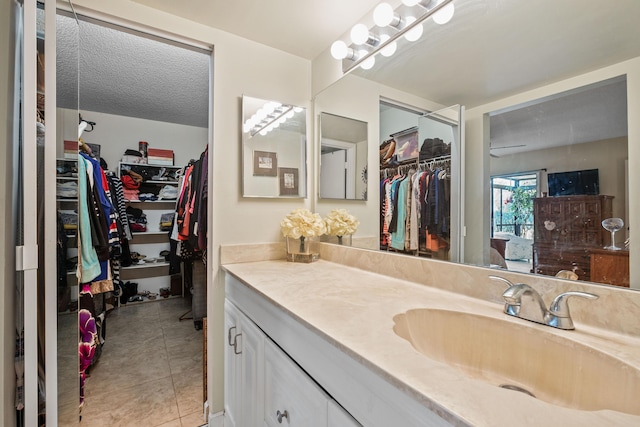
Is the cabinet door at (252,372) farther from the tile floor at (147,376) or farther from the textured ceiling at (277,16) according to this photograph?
the textured ceiling at (277,16)

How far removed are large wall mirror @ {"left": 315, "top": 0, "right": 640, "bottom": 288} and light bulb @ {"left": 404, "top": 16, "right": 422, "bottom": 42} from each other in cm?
4

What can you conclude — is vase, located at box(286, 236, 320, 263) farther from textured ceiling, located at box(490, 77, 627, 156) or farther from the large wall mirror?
textured ceiling, located at box(490, 77, 627, 156)

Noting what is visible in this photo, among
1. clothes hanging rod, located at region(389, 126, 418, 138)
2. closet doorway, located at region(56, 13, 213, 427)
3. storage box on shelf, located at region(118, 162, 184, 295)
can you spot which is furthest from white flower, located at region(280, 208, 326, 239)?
storage box on shelf, located at region(118, 162, 184, 295)

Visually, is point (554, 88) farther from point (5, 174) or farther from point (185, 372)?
point (185, 372)

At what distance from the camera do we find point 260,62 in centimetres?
167

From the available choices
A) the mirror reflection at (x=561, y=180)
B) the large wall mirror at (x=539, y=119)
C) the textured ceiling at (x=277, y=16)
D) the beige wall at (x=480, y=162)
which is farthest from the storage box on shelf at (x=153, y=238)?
the mirror reflection at (x=561, y=180)

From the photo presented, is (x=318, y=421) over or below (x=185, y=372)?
over

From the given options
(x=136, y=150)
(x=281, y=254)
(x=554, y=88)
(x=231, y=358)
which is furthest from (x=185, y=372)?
Result: (x=136, y=150)

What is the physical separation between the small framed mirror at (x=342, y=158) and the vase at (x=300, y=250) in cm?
33

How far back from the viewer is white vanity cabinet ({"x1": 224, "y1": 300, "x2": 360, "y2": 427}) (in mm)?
726

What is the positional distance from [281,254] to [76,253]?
999 millimetres

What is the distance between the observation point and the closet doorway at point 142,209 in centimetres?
158

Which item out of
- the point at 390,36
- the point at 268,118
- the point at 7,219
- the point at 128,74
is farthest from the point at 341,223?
the point at 128,74

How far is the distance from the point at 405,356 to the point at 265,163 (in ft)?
4.46
